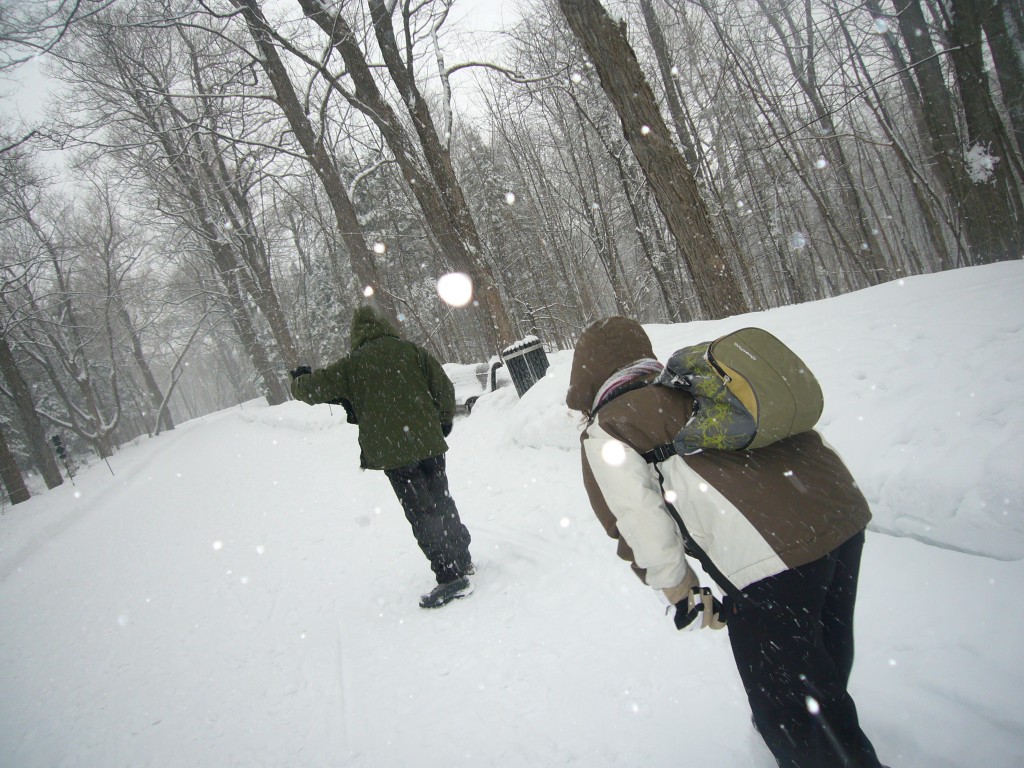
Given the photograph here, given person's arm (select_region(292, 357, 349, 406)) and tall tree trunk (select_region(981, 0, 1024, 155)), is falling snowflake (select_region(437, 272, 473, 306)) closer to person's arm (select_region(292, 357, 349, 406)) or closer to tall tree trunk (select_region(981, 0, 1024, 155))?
person's arm (select_region(292, 357, 349, 406))

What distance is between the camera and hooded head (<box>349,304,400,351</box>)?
386 cm

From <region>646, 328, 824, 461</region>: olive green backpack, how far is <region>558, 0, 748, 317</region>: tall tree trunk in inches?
206

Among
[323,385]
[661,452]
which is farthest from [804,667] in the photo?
[323,385]

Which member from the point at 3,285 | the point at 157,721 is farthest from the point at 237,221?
the point at 157,721

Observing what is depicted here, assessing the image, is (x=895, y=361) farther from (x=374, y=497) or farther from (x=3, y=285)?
(x=3, y=285)

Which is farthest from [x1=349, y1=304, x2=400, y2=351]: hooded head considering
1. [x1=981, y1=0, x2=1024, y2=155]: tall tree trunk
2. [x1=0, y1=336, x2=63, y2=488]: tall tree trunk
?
[x1=0, y1=336, x2=63, y2=488]: tall tree trunk

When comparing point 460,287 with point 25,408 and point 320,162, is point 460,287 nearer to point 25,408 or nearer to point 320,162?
point 320,162

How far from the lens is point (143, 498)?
39.0 ft

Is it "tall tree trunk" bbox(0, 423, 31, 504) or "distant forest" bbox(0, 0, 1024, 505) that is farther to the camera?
"tall tree trunk" bbox(0, 423, 31, 504)

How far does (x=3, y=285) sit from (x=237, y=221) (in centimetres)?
749

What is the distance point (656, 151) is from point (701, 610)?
230 inches

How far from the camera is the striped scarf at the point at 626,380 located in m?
1.78

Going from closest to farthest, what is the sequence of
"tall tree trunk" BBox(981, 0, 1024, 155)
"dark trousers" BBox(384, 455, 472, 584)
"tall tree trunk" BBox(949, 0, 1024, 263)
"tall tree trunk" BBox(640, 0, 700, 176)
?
"dark trousers" BBox(384, 455, 472, 584) < "tall tree trunk" BBox(981, 0, 1024, 155) < "tall tree trunk" BBox(949, 0, 1024, 263) < "tall tree trunk" BBox(640, 0, 700, 176)

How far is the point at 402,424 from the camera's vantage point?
368cm
